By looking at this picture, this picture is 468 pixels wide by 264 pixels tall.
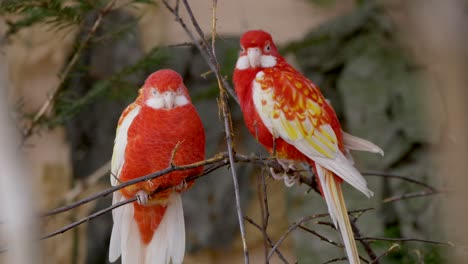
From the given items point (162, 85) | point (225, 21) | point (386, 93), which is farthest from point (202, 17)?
point (162, 85)

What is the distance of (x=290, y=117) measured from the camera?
1.96 m

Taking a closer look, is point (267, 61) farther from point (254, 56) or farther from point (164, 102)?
point (164, 102)

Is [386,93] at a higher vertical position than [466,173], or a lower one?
lower

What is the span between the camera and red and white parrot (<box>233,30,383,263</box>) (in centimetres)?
185

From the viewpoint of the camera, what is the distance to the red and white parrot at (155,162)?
176cm

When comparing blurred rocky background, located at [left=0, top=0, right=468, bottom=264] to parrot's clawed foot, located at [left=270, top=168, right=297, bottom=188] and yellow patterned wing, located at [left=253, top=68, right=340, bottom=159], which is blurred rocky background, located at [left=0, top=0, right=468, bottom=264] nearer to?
yellow patterned wing, located at [left=253, top=68, right=340, bottom=159]

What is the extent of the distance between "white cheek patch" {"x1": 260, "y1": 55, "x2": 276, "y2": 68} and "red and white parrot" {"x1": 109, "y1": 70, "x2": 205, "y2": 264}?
317mm

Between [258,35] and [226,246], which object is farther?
[226,246]

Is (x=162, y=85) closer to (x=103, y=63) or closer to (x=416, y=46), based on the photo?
(x=416, y=46)

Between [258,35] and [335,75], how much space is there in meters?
1.65

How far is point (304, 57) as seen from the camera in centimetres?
361

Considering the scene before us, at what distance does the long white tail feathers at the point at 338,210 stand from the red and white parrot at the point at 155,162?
1.02 ft

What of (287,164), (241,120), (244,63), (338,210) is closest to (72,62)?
(244,63)

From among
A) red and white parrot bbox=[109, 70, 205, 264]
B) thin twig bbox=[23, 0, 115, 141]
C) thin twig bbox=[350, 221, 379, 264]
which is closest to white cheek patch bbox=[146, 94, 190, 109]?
red and white parrot bbox=[109, 70, 205, 264]
